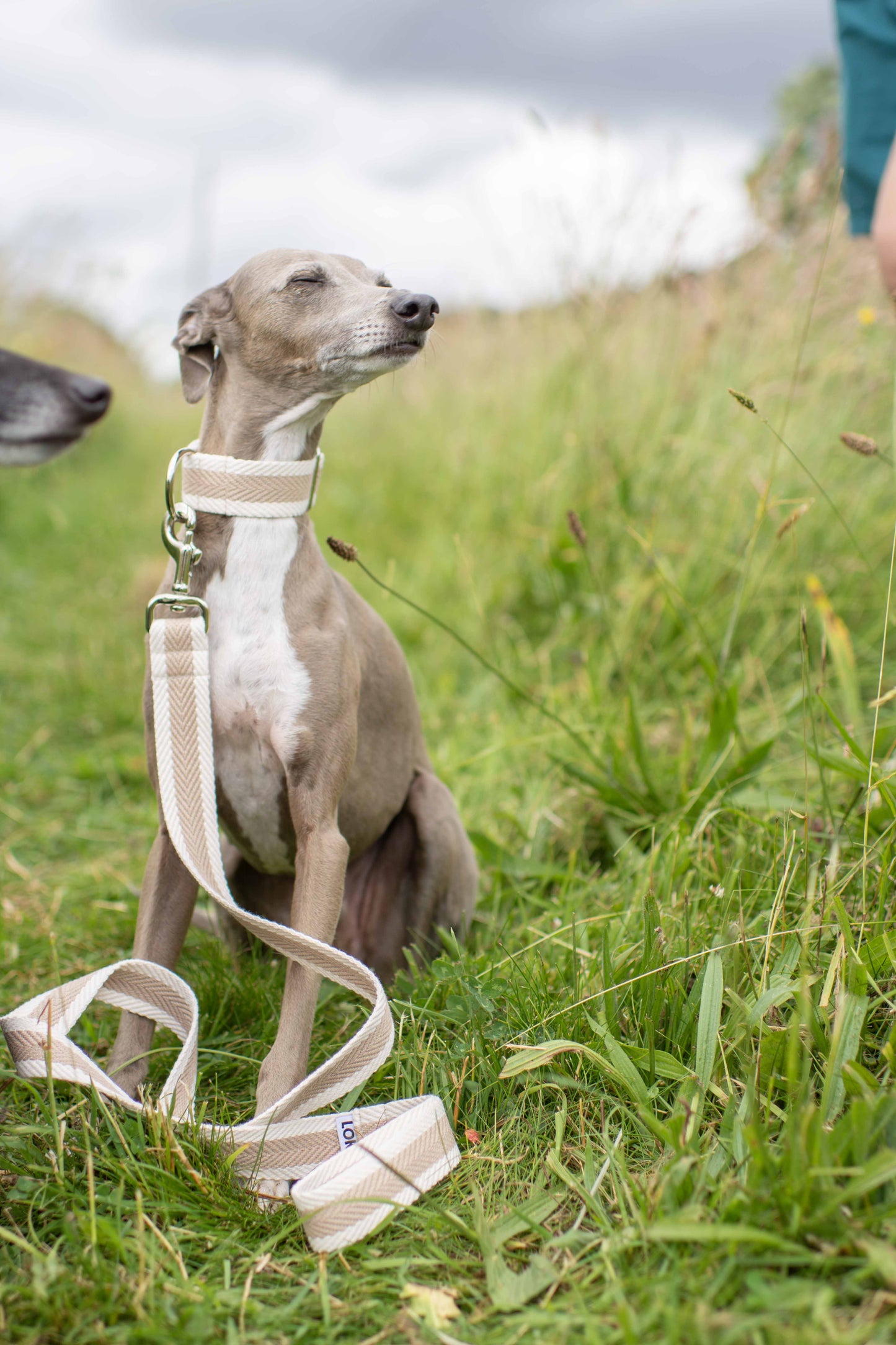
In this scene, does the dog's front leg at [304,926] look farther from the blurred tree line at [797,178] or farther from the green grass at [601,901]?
the blurred tree line at [797,178]

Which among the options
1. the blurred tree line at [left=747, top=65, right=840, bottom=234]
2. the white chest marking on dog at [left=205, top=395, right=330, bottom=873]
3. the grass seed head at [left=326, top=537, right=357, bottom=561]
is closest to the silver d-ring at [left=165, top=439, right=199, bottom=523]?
the white chest marking on dog at [left=205, top=395, right=330, bottom=873]

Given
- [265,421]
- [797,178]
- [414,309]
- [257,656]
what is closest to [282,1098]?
[257,656]

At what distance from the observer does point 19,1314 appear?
48.1 inches

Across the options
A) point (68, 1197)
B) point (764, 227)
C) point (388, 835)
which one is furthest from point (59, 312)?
point (68, 1197)

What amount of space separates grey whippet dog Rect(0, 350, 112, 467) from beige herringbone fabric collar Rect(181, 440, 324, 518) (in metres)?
1.95

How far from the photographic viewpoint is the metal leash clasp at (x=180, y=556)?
1738 mm

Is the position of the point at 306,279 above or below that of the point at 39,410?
above

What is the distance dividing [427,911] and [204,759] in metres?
0.77

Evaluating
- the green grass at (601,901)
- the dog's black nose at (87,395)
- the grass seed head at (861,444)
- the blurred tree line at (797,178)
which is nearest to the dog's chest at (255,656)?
the green grass at (601,901)

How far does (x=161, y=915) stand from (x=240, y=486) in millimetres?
844

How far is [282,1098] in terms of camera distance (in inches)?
62.7

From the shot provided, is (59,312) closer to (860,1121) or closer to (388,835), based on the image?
(388,835)

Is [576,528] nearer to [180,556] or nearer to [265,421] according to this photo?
[265,421]

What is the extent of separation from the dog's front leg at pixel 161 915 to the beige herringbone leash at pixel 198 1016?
51 millimetres
